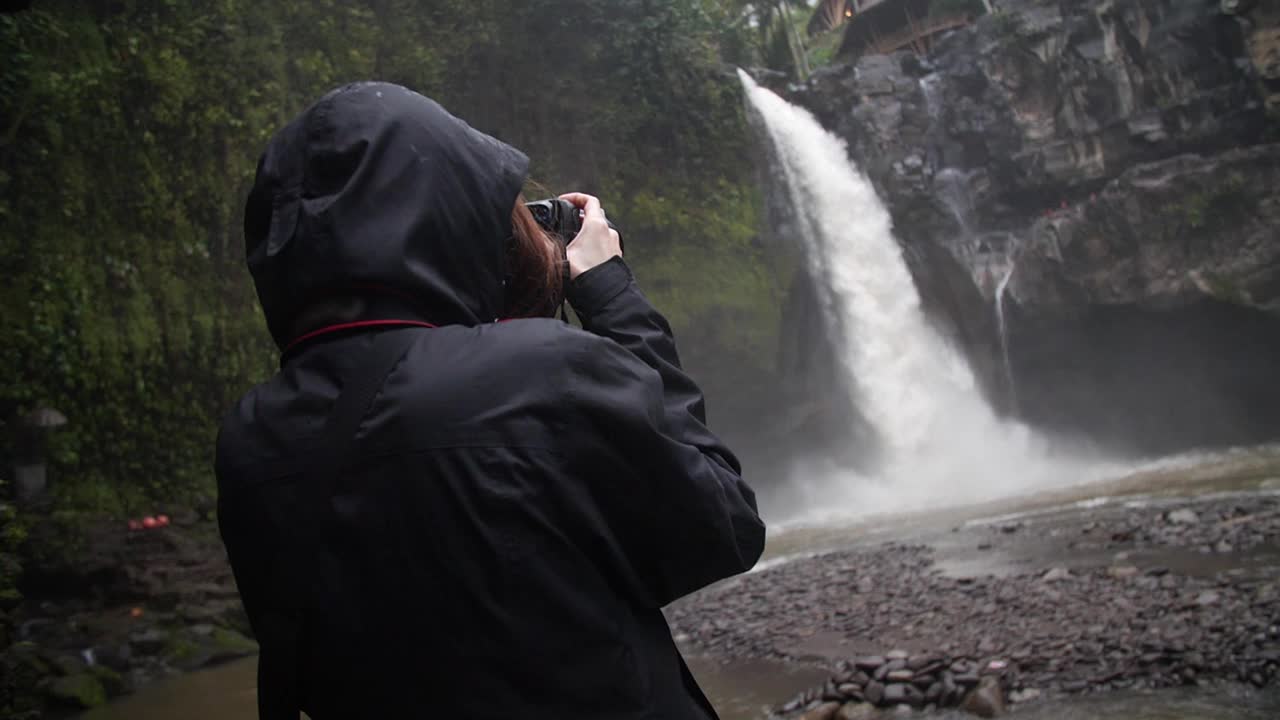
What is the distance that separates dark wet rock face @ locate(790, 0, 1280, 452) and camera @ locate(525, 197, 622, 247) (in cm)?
1642

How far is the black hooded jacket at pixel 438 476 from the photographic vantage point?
3.38ft

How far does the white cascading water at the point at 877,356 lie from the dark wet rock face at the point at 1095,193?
0.53 metres

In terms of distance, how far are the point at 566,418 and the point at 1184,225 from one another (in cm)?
1709

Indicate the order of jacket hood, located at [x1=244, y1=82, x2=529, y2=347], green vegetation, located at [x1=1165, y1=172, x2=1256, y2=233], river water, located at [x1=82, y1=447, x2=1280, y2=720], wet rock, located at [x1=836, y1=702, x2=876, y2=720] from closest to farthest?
jacket hood, located at [x1=244, y1=82, x2=529, y2=347], river water, located at [x1=82, y1=447, x2=1280, y2=720], wet rock, located at [x1=836, y1=702, x2=876, y2=720], green vegetation, located at [x1=1165, y1=172, x2=1256, y2=233]

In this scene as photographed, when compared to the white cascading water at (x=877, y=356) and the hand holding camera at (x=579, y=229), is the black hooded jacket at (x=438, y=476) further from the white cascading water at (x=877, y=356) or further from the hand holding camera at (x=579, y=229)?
the white cascading water at (x=877, y=356)

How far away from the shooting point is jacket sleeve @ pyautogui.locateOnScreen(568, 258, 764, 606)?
109cm

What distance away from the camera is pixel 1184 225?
15266 millimetres

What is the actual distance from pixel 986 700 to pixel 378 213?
4.00 meters

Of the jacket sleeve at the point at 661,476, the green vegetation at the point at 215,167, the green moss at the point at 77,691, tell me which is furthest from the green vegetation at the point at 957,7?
the jacket sleeve at the point at 661,476

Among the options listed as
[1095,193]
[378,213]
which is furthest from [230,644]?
[1095,193]

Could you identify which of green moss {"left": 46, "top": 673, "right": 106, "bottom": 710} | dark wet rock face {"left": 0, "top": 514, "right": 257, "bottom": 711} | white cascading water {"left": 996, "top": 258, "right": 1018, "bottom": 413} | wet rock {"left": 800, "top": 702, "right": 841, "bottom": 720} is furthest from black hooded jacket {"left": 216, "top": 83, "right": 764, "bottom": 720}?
white cascading water {"left": 996, "top": 258, "right": 1018, "bottom": 413}

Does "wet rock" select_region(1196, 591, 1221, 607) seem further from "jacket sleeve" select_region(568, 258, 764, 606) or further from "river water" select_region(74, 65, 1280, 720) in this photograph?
"jacket sleeve" select_region(568, 258, 764, 606)

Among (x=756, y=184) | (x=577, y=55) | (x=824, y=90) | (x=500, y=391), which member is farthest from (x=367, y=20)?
(x=500, y=391)

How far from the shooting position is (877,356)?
674 inches
